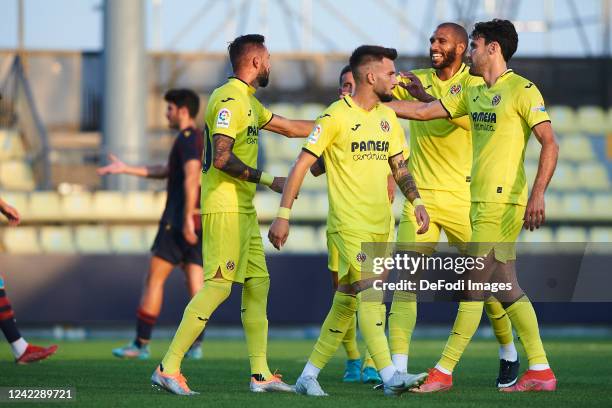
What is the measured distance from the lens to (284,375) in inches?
369

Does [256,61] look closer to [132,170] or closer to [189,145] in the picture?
[189,145]

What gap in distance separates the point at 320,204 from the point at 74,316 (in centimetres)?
403

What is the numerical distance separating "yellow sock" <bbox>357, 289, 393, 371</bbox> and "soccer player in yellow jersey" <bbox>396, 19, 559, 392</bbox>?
2.11 ft

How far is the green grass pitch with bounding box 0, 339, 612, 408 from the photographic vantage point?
7.12 metres

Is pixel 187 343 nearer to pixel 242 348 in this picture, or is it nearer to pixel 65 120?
pixel 242 348

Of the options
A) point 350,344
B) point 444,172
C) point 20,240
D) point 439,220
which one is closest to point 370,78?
point 444,172

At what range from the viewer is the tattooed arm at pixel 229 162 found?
7.63 metres

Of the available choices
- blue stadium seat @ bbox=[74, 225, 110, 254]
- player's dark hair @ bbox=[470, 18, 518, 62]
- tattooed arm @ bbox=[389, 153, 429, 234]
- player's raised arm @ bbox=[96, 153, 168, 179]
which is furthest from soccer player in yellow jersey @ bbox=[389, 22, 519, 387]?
blue stadium seat @ bbox=[74, 225, 110, 254]

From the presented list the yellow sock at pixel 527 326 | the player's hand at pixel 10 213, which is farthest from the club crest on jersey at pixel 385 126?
the player's hand at pixel 10 213

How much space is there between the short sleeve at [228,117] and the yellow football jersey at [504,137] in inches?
60.0

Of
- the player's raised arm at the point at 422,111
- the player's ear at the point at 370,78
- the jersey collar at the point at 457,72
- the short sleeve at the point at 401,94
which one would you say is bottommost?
the player's raised arm at the point at 422,111

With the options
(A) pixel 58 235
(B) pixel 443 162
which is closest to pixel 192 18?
(A) pixel 58 235

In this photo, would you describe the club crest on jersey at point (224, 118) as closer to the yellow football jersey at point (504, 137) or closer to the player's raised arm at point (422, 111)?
the player's raised arm at point (422, 111)

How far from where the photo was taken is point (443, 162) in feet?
27.4
